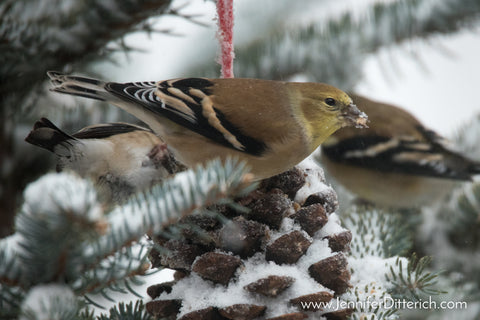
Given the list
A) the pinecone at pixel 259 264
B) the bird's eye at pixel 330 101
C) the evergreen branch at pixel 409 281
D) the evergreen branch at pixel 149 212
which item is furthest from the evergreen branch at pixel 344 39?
the evergreen branch at pixel 149 212

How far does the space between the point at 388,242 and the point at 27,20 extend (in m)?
1.13

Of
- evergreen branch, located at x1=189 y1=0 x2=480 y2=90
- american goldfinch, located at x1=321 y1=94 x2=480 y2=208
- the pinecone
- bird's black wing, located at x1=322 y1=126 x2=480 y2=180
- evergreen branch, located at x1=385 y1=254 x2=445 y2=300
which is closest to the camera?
the pinecone

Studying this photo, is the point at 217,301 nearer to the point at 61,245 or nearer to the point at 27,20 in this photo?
the point at 61,245

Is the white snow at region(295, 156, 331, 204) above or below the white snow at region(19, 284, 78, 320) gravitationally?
below

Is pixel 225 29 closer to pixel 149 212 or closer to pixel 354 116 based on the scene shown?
pixel 354 116

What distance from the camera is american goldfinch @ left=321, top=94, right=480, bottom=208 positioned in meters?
2.12

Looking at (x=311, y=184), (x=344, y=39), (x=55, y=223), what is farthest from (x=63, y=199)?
(x=344, y=39)

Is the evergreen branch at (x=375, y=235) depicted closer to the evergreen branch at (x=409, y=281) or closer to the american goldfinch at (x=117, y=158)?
the evergreen branch at (x=409, y=281)

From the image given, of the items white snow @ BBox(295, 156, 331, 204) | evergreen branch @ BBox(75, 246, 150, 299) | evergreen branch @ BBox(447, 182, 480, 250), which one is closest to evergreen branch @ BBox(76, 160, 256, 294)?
evergreen branch @ BBox(75, 246, 150, 299)

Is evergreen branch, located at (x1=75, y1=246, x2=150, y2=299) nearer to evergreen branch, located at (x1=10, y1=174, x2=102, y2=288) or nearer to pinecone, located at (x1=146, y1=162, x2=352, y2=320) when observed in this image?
evergreen branch, located at (x1=10, y1=174, x2=102, y2=288)

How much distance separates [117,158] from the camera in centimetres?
146

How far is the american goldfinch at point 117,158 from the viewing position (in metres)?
1.41

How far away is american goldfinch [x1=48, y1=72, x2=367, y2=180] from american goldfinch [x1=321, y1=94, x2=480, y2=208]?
79 cm

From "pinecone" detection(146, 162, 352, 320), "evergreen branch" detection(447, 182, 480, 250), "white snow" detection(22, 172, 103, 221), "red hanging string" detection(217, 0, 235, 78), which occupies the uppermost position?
"red hanging string" detection(217, 0, 235, 78)
